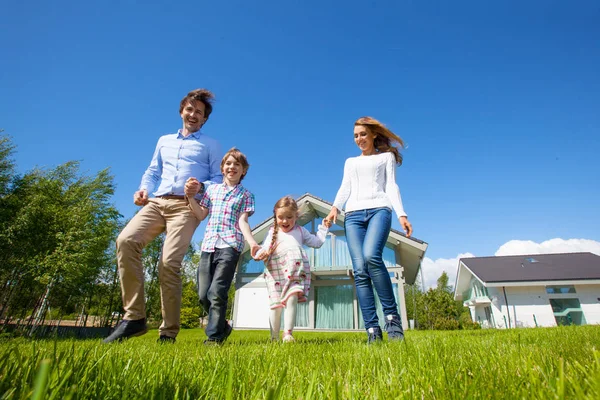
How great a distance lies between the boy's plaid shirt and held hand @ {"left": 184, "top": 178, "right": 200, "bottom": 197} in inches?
9.0

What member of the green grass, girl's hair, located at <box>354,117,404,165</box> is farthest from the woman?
the green grass

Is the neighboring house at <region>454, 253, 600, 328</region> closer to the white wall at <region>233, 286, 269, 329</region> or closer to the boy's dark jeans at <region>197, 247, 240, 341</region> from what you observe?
the white wall at <region>233, 286, 269, 329</region>

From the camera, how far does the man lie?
2.96m

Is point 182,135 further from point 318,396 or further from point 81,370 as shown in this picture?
point 318,396

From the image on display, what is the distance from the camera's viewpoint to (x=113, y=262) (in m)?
20.8

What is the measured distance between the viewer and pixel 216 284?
3.01m

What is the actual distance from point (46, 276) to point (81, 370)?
1446 cm

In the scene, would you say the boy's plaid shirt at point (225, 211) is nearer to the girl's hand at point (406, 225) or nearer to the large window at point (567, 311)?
the girl's hand at point (406, 225)

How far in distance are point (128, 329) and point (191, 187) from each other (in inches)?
55.2

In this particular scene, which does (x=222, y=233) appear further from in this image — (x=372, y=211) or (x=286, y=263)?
(x=372, y=211)

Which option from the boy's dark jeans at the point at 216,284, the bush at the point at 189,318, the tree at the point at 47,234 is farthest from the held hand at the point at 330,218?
the bush at the point at 189,318

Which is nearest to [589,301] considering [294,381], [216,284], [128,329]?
[216,284]

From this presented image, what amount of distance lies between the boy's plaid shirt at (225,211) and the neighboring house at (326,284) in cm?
1027

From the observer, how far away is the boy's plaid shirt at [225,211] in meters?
3.26
